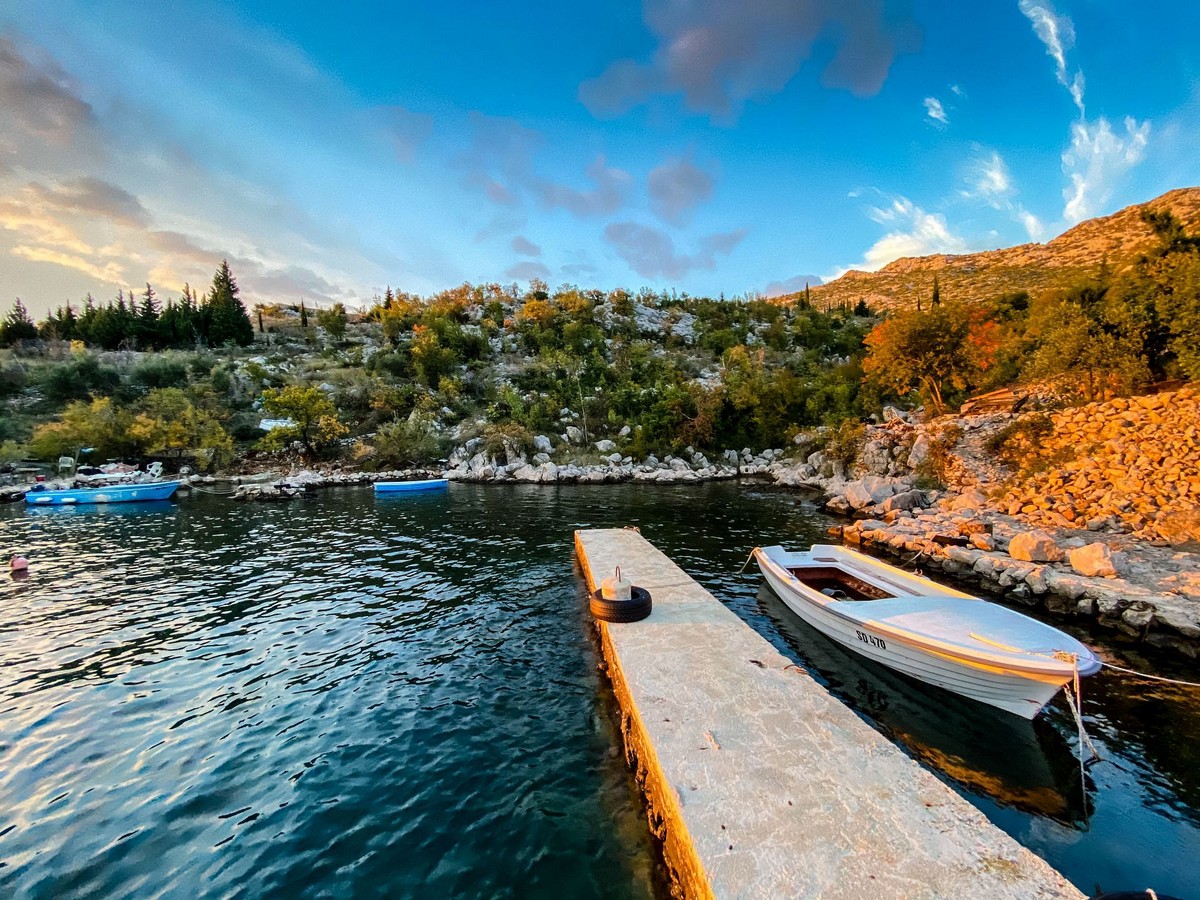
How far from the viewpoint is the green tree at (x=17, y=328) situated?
5891 centimetres

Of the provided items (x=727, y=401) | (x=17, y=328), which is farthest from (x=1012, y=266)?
(x=17, y=328)

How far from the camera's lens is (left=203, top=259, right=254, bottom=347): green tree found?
65812mm

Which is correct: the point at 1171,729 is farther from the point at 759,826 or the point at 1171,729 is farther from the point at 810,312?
the point at 810,312

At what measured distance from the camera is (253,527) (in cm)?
2184

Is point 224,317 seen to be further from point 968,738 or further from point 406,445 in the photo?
point 968,738

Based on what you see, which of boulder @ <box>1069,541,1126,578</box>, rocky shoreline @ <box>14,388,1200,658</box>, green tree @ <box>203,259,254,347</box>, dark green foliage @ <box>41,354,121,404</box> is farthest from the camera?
green tree @ <box>203,259,254,347</box>

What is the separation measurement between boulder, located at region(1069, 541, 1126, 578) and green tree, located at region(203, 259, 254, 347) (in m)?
86.2

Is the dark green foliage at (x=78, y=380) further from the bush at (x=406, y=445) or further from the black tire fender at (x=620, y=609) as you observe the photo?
the black tire fender at (x=620, y=609)

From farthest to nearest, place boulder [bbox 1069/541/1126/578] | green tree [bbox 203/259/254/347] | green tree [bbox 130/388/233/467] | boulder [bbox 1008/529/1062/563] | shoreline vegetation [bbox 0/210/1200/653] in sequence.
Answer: green tree [bbox 203/259/254/347]
green tree [bbox 130/388/233/467]
shoreline vegetation [bbox 0/210/1200/653]
boulder [bbox 1008/529/1062/563]
boulder [bbox 1069/541/1126/578]

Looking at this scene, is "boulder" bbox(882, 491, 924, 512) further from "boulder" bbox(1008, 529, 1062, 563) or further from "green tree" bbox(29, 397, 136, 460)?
"green tree" bbox(29, 397, 136, 460)

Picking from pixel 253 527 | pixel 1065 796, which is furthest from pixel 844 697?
pixel 253 527

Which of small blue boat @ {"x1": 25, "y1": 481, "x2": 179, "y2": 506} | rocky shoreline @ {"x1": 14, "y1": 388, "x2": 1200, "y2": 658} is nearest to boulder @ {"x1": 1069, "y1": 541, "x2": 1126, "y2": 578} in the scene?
rocky shoreline @ {"x1": 14, "y1": 388, "x2": 1200, "y2": 658}

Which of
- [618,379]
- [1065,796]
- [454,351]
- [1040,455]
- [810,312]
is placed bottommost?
[1065,796]

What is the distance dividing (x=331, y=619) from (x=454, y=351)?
5224cm
